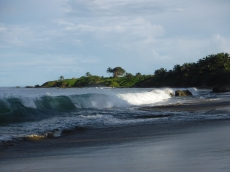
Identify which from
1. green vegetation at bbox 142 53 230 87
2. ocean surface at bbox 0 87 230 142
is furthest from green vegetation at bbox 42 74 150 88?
ocean surface at bbox 0 87 230 142

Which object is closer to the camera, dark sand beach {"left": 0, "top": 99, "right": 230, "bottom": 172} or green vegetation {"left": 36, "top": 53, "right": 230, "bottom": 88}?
dark sand beach {"left": 0, "top": 99, "right": 230, "bottom": 172}

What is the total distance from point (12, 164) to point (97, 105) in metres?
22.2

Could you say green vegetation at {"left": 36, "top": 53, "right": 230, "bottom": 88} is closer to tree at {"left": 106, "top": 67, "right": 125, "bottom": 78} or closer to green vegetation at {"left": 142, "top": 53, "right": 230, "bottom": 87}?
green vegetation at {"left": 142, "top": 53, "right": 230, "bottom": 87}

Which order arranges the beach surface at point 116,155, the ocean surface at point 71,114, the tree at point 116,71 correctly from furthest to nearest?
the tree at point 116,71 → the ocean surface at point 71,114 → the beach surface at point 116,155

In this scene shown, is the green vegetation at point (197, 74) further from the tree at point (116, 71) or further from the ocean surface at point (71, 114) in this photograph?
the ocean surface at point (71, 114)

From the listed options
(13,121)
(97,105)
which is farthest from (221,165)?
(97,105)

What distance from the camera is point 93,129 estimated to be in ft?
45.3

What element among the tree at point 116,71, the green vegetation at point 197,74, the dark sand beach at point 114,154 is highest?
the tree at point 116,71

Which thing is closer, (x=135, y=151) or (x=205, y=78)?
(x=135, y=151)

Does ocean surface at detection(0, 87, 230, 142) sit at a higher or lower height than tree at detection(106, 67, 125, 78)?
lower

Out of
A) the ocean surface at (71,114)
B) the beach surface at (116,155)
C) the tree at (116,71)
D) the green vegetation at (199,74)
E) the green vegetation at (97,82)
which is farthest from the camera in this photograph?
the tree at (116,71)

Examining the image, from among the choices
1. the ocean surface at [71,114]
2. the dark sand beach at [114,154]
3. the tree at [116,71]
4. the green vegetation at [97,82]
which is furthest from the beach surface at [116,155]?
the tree at [116,71]

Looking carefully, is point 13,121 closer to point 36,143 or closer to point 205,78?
point 36,143

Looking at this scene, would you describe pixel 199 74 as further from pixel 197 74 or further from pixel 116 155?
pixel 116 155
